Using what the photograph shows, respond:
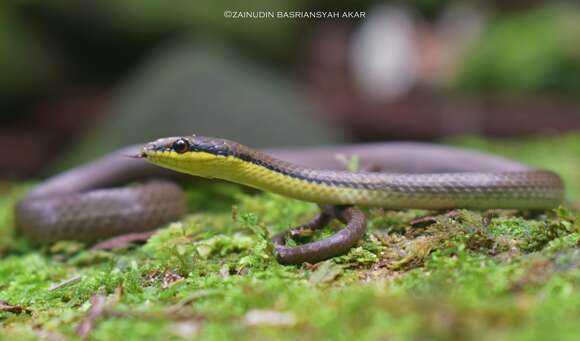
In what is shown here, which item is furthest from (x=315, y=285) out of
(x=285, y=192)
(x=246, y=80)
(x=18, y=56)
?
(x=18, y=56)

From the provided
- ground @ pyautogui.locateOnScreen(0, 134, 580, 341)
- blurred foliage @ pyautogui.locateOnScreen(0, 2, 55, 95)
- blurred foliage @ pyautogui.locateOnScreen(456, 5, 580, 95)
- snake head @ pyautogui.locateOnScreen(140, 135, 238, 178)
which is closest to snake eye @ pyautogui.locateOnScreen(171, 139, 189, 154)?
snake head @ pyautogui.locateOnScreen(140, 135, 238, 178)

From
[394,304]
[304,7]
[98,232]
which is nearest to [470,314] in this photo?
[394,304]

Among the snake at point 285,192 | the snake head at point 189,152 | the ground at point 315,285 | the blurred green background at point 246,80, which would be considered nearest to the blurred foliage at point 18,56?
the blurred green background at point 246,80

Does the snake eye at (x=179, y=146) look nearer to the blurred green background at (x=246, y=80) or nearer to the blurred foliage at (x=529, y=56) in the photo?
the blurred green background at (x=246, y=80)

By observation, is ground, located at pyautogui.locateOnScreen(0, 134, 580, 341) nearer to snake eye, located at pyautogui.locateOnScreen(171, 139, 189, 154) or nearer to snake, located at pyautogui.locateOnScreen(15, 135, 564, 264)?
snake, located at pyautogui.locateOnScreen(15, 135, 564, 264)

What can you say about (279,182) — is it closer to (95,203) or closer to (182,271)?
(182,271)

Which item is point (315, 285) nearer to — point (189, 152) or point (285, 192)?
point (285, 192)

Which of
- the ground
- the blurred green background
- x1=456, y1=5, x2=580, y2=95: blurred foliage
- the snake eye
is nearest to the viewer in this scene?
the ground

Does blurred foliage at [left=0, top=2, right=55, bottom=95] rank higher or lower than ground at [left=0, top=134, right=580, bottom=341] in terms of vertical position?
higher
